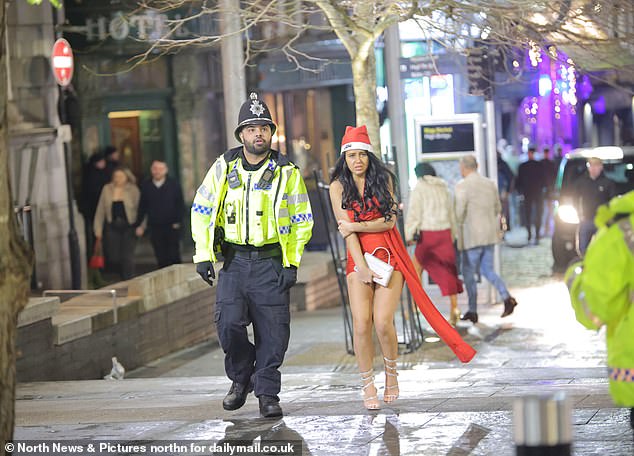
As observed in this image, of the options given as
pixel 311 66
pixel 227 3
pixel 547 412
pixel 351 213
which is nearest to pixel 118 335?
pixel 227 3

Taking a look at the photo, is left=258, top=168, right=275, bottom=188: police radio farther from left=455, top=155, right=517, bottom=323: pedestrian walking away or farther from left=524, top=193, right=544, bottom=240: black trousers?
left=524, top=193, right=544, bottom=240: black trousers

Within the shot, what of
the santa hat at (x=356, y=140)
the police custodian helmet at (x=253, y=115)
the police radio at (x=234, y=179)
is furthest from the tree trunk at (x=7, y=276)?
the santa hat at (x=356, y=140)

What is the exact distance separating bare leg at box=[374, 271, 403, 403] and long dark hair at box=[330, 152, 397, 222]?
1.46ft

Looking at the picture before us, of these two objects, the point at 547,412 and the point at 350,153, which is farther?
the point at 350,153

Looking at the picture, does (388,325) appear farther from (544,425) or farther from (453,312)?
(453,312)

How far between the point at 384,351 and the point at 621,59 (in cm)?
643

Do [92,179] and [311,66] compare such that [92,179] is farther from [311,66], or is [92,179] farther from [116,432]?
[116,432]

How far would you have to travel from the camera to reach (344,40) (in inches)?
499

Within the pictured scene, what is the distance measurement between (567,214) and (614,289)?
47.4 feet

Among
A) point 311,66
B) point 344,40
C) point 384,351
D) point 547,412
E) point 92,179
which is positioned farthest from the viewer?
point 311,66

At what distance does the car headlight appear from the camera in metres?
19.6

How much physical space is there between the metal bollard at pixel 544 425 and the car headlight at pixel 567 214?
14.8m

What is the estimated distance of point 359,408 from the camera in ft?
27.8

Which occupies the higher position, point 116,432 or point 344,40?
point 344,40
